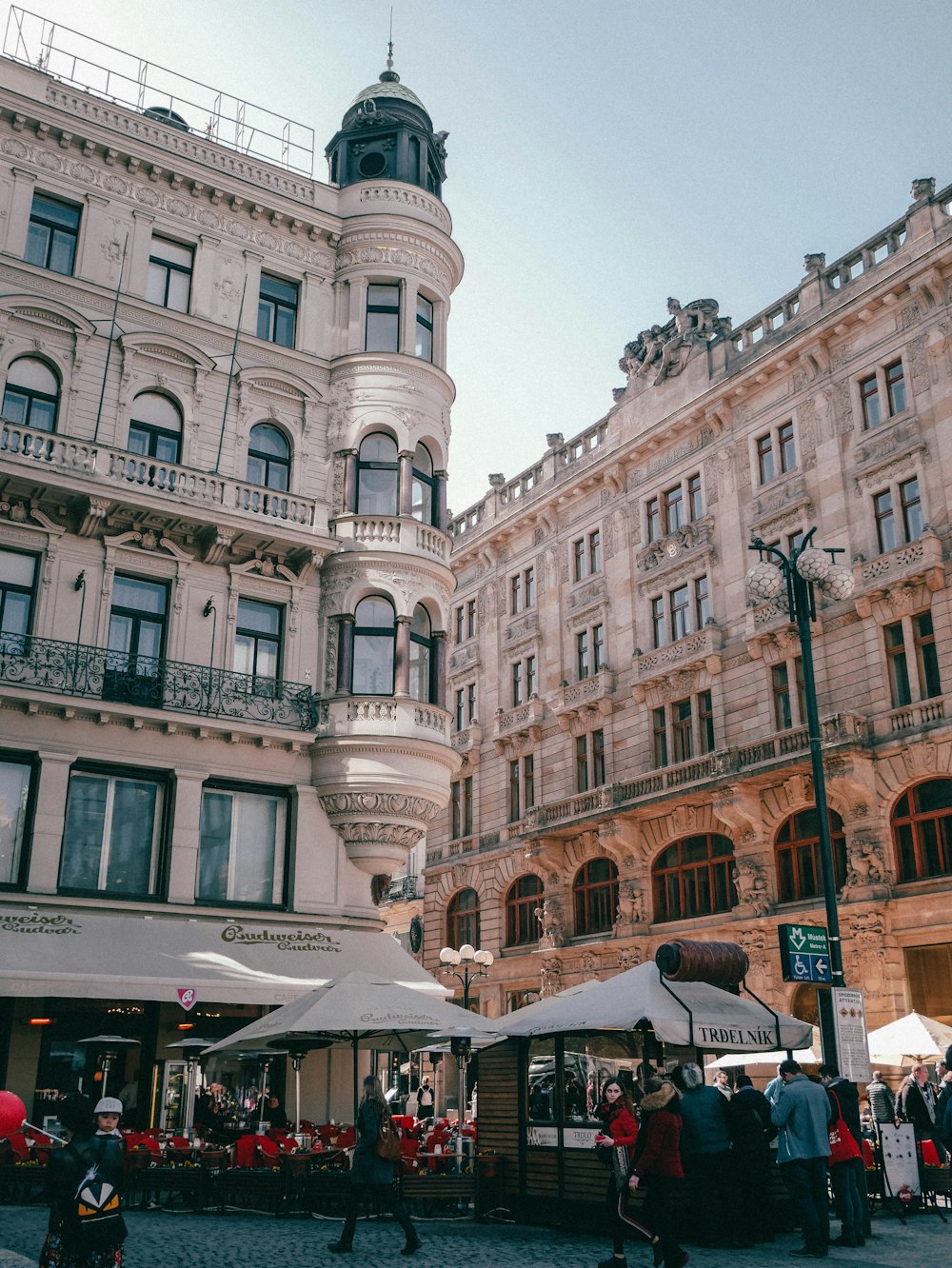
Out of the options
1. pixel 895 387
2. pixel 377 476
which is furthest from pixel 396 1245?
pixel 895 387

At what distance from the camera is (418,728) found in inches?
963

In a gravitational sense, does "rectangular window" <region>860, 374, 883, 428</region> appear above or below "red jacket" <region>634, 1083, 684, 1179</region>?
above

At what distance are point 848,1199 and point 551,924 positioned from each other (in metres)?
29.4

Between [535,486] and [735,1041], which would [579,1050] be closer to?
[735,1041]

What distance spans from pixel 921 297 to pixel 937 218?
222 centimetres

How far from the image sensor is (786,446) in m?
37.3

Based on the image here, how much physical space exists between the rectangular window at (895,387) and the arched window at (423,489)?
48.3 ft

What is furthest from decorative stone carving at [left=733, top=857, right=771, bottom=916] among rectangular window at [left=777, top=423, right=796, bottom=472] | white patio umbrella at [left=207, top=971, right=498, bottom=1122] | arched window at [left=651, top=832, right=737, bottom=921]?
white patio umbrella at [left=207, top=971, right=498, bottom=1122]

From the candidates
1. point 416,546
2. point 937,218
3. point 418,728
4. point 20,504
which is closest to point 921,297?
point 937,218

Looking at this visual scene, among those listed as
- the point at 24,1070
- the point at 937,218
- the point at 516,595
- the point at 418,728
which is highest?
the point at 937,218

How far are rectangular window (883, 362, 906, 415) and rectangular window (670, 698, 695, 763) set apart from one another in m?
11.1

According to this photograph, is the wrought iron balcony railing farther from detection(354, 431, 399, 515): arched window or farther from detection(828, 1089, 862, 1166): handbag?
detection(828, 1089, 862, 1166): handbag

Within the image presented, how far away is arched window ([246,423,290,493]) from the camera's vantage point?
25656 millimetres

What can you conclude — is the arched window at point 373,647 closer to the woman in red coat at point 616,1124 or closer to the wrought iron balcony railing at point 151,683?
the wrought iron balcony railing at point 151,683
